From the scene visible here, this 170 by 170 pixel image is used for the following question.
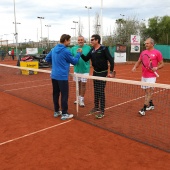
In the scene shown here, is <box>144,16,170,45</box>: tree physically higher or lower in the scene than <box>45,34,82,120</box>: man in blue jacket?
higher

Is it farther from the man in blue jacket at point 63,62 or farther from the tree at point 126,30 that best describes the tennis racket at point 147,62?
the tree at point 126,30

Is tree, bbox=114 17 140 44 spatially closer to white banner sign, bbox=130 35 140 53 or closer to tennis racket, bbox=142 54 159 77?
white banner sign, bbox=130 35 140 53

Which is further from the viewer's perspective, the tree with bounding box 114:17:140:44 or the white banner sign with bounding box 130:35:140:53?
the tree with bounding box 114:17:140:44

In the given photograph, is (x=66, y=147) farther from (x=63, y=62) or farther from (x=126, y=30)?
(x=126, y=30)

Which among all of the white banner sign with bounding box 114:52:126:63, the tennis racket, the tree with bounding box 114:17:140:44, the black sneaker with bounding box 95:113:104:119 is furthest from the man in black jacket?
the tree with bounding box 114:17:140:44

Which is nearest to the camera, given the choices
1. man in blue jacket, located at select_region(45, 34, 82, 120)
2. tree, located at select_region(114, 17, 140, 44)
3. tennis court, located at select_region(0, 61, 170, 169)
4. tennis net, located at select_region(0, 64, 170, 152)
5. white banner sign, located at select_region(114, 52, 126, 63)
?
tennis court, located at select_region(0, 61, 170, 169)

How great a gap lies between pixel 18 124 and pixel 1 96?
349 centimetres

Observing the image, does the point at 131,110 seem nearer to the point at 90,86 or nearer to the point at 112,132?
the point at 112,132

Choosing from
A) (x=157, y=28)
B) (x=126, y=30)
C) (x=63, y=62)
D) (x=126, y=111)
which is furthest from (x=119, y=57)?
(x=157, y=28)

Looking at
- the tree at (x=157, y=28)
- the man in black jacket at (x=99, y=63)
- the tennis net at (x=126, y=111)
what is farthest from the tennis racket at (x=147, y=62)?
the tree at (x=157, y=28)

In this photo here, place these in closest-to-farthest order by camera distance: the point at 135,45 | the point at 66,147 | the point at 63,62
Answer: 1. the point at 66,147
2. the point at 63,62
3. the point at 135,45

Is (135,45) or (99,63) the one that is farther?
(135,45)

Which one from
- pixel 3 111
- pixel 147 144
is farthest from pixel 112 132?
pixel 3 111

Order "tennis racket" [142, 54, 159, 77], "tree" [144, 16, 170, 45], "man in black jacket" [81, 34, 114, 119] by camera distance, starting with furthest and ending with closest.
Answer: "tree" [144, 16, 170, 45] < "tennis racket" [142, 54, 159, 77] < "man in black jacket" [81, 34, 114, 119]
